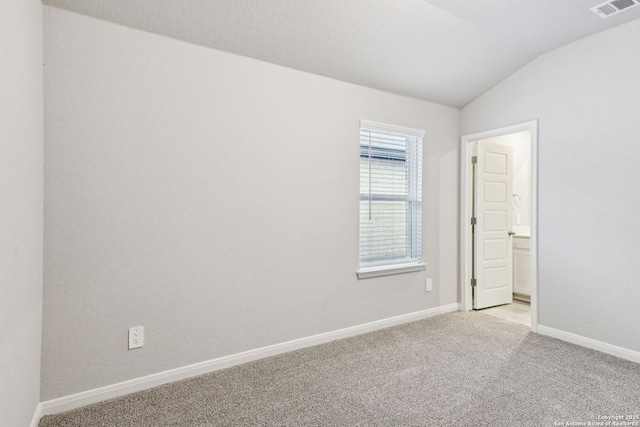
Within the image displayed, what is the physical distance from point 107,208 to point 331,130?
72.9 inches

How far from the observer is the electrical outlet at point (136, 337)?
2277 millimetres

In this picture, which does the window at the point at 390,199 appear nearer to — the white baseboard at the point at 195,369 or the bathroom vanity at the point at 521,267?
the white baseboard at the point at 195,369

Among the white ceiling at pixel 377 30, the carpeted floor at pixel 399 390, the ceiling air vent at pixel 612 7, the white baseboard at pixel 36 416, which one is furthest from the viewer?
the ceiling air vent at pixel 612 7

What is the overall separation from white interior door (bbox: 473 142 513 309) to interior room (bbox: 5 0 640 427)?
0.53m

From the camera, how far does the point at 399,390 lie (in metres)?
2.29

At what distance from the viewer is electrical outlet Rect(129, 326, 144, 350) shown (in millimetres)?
2277

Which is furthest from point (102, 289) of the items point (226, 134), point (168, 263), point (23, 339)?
point (226, 134)

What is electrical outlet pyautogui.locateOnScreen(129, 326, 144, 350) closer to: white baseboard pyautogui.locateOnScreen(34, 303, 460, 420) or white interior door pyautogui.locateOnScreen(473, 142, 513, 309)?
white baseboard pyautogui.locateOnScreen(34, 303, 460, 420)

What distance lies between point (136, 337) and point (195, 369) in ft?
1.56

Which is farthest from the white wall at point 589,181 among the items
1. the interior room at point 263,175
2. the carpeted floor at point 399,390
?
the carpeted floor at point 399,390

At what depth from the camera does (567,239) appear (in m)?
3.14

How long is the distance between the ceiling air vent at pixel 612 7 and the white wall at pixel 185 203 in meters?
1.75

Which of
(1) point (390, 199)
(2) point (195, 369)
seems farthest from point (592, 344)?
(2) point (195, 369)

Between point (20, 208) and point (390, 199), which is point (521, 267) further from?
point (20, 208)
